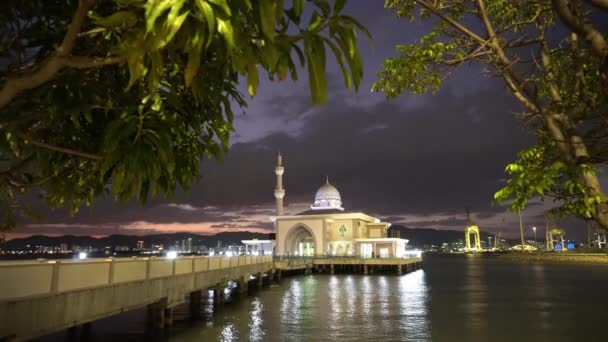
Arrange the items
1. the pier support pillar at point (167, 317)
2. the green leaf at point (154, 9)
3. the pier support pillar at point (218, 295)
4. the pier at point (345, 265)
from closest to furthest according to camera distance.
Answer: the green leaf at point (154, 9)
the pier support pillar at point (167, 317)
the pier support pillar at point (218, 295)
the pier at point (345, 265)

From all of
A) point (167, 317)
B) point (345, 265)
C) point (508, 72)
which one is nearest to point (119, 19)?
point (508, 72)

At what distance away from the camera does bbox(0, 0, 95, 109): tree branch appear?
3.47m

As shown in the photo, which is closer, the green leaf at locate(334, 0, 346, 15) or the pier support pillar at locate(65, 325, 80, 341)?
the green leaf at locate(334, 0, 346, 15)

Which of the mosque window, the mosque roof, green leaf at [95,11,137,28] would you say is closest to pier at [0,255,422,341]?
green leaf at [95,11,137,28]

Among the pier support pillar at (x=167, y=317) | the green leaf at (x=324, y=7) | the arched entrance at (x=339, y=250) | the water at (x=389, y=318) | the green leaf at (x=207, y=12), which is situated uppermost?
the green leaf at (x=324, y=7)

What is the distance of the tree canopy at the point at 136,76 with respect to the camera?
9.00ft

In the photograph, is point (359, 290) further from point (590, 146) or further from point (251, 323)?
point (590, 146)

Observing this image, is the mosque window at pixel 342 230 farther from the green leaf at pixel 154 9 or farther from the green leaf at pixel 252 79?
the green leaf at pixel 154 9

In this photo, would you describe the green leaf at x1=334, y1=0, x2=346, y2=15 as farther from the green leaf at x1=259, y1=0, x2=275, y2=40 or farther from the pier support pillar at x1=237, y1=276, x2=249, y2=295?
the pier support pillar at x1=237, y1=276, x2=249, y2=295

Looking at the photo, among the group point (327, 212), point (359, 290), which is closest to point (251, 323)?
point (359, 290)

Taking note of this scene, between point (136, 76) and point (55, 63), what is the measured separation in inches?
55.9

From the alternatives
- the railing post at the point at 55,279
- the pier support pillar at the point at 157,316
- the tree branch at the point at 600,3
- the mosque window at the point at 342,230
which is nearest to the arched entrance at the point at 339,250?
the mosque window at the point at 342,230

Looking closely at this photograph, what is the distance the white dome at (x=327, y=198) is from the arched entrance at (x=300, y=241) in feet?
27.4

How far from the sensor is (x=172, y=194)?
5.58 metres
